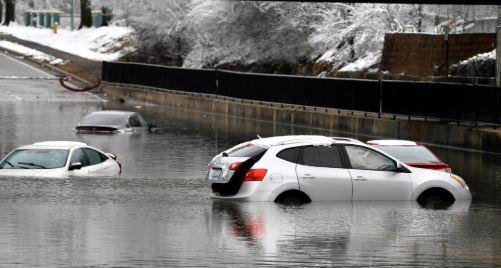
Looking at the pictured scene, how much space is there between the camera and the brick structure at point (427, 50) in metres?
54.2

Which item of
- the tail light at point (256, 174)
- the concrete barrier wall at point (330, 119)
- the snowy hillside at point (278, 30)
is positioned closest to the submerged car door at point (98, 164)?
the tail light at point (256, 174)

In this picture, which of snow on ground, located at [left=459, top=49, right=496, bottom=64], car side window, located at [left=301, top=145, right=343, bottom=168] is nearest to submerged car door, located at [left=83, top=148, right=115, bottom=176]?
car side window, located at [left=301, top=145, right=343, bottom=168]

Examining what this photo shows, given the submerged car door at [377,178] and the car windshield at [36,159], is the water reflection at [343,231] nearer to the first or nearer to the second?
the submerged car door at [377,178]

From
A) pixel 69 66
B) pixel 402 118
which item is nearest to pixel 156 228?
pixel 402 118

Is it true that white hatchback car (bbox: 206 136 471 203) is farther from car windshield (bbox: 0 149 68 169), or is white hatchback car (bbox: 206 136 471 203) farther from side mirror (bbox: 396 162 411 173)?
car windshield (bbox: 0 149 68 169)

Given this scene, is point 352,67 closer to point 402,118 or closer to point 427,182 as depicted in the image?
point 402,118

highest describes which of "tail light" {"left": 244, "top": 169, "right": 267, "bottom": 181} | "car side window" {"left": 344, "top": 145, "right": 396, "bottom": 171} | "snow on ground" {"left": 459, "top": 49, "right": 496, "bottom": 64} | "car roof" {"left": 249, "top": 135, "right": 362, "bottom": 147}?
"car roof" {"left": 249, "top": 135, "right": 362, "bottom": 147}

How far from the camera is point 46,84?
74.1 metres

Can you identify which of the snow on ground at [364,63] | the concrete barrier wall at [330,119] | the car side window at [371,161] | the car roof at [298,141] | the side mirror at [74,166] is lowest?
the concrete barrier wall at [330,119]

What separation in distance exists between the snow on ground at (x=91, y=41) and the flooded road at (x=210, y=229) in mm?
72349

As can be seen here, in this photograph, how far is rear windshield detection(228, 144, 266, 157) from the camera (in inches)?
788

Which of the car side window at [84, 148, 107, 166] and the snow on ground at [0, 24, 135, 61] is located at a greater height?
the car side window at [84, 148, 107, 166]

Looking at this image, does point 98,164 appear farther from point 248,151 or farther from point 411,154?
point 411,154

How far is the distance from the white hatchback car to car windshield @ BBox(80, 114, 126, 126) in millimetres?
24791
